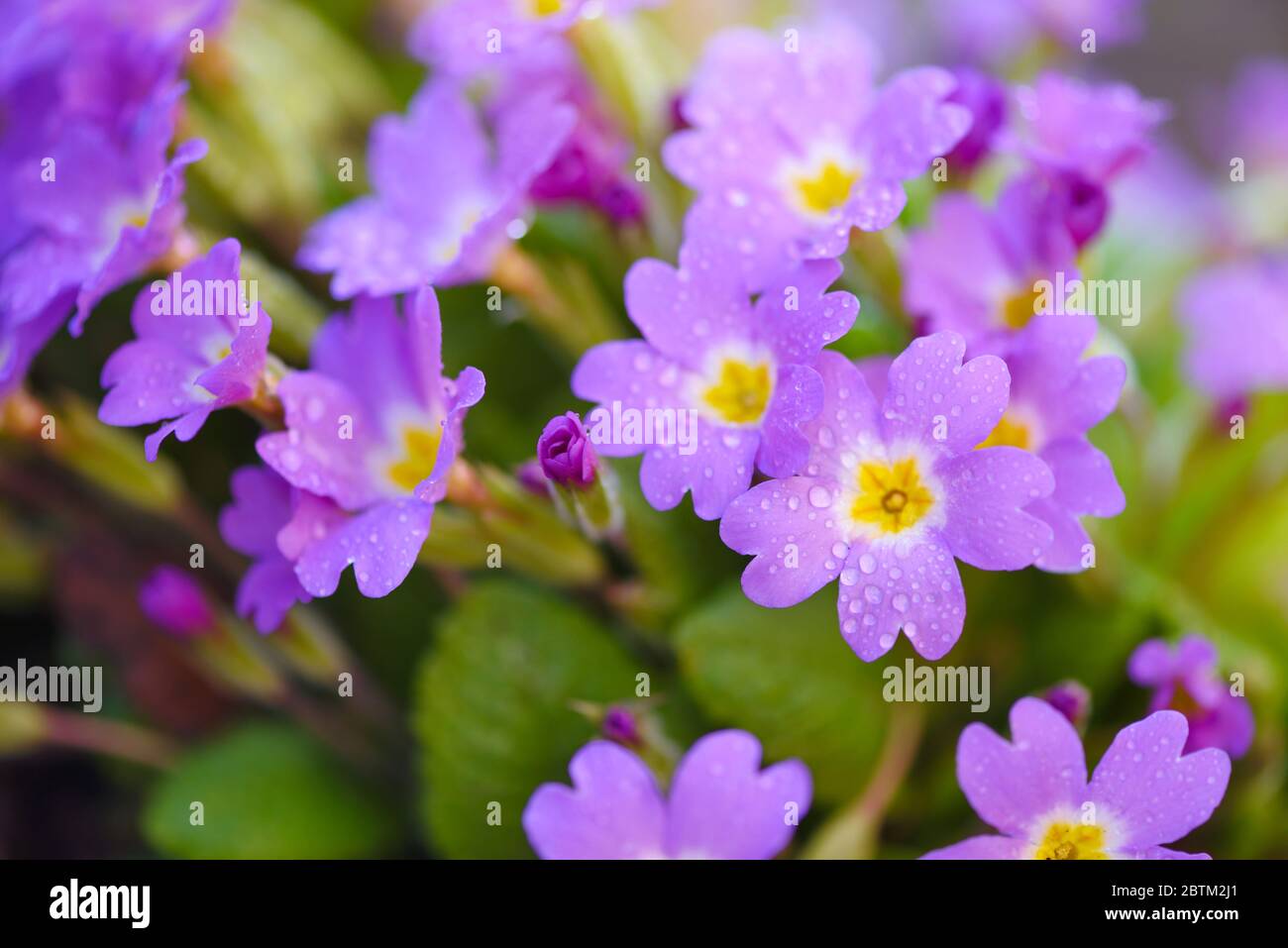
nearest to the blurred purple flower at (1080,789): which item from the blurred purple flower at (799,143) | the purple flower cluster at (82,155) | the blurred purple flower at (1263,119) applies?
the blurred purple flower at (799,143)

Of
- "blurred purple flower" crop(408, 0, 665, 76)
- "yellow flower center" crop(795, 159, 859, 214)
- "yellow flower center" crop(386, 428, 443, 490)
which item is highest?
"blurred purple flower" crop(408, 0, 665, 76)

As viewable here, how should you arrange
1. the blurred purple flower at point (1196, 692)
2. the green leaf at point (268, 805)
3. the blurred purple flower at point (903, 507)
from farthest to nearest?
the green leaf at point (268, 805) < the blurred purple flower at point (1196, 692) < the blurred purple flower at point (903, 507)

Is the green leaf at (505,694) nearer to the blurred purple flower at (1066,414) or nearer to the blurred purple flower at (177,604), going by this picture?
the blurred purple flower at (177,604)

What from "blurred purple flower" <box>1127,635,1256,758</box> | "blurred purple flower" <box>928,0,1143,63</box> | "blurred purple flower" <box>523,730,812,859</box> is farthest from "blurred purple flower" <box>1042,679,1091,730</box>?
"blurred purple flower" <box>928,0,1143,63</box>

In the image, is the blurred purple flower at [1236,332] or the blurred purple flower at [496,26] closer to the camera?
the blurred purple flower at [496,26]

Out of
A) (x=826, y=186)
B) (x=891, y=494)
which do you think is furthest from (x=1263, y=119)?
(x=891, y=494)

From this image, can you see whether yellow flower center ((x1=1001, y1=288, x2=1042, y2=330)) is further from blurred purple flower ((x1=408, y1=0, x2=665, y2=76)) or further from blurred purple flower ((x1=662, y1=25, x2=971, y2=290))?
blurred purple flower ((x1=408, y1=0, x2=665, y2=76))

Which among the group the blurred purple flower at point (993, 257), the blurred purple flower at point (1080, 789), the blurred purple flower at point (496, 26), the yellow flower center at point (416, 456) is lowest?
the blurred purple flower at point (1080, 789)

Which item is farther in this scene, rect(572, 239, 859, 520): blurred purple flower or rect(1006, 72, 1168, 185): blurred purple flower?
rect(1006, 72, 1168, 185): blurred purple flower

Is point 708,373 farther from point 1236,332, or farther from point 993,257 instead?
point 1236,332
